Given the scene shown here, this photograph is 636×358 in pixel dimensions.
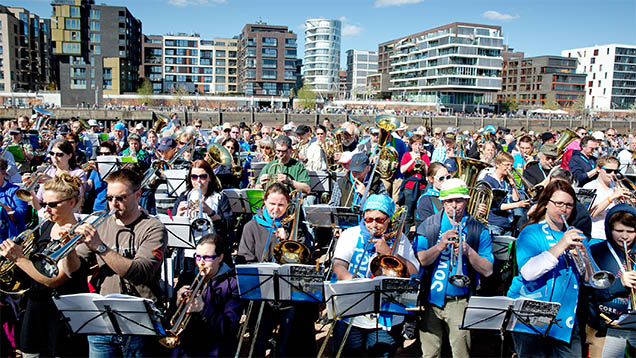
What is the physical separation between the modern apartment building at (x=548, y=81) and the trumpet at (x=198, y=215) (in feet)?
319

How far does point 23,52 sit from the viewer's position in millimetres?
78938

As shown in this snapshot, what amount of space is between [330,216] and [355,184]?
3.15 ft

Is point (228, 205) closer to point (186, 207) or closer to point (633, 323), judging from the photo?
point (186, 207)

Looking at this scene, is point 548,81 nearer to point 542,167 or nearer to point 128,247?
point 542,167

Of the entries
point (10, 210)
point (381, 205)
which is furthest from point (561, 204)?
point (10, 210)

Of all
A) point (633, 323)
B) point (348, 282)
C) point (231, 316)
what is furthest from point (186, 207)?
point (633, 323)

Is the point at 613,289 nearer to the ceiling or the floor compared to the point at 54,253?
nearer to the floor

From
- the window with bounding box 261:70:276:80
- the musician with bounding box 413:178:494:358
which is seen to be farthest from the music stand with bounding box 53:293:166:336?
the window with bounding box 261:70:276:80

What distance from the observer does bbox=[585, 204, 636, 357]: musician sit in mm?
3615

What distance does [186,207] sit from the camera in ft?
16.5

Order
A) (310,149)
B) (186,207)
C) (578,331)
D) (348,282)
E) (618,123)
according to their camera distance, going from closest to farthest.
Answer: (348,282) < (578,331) < (186,207) < (310,149) < (618,123)

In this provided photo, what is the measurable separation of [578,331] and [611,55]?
118 metres

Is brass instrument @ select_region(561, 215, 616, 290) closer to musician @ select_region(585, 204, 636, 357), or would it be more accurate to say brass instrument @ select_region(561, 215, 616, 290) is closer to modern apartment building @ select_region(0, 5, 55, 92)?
musician @ select_region(585, 204, 636, 357)

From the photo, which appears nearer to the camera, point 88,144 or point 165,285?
point 165,285
